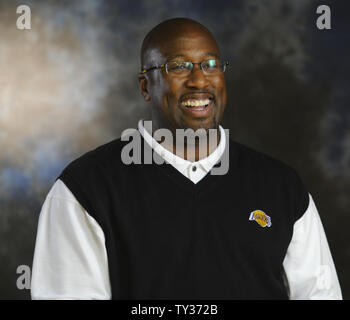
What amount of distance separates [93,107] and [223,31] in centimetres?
101

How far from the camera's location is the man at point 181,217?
2541 millimetres

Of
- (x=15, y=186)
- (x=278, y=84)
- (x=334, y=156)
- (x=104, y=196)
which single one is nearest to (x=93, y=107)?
(x=15, y=186)

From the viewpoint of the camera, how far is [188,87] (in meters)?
2.73

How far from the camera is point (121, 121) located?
465 cm

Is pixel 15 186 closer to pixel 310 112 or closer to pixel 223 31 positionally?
pixel 223 31

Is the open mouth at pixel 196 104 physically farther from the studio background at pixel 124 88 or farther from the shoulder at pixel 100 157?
the studio background at pixel 124 88

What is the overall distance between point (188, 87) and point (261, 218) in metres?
0.60

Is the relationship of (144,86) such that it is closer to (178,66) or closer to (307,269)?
(178,66)

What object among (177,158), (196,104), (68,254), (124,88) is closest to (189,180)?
(177,158)

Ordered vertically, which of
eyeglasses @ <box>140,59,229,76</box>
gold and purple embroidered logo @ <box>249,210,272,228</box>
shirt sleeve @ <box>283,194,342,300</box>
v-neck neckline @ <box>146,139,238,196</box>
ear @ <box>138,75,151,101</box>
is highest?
eyeglasses @ <box>140,59,229,76</box>

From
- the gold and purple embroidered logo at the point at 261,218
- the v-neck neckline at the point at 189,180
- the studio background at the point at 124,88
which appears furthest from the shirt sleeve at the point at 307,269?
the studio background at the point at 124,88

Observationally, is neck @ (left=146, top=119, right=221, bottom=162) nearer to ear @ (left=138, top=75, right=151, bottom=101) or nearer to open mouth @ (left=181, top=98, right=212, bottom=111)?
open mouth @ (left=181, top=98, right=212, bottom=111)

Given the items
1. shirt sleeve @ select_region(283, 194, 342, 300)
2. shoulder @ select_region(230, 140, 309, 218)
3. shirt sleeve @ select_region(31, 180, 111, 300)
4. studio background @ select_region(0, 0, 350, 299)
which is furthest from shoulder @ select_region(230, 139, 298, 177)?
studio background @ select_region(0, 0, 350, 299)

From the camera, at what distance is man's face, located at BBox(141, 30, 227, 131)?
272 centimetres
